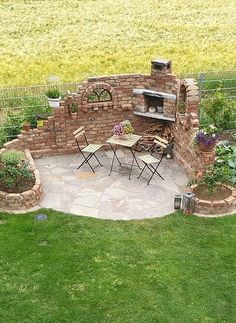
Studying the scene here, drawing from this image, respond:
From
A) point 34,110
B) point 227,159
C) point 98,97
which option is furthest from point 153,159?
point 34,110

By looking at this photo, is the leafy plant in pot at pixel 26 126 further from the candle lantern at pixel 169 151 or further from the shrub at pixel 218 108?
the shrub at pixel 218 108

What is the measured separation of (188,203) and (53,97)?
4.52 m

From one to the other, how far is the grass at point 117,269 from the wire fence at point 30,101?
11.0 feet

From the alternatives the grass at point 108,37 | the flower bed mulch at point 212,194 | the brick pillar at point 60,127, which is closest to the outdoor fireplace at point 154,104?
the brick pillar at point 60,127

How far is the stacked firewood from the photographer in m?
14.4

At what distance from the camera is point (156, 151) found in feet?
47.4

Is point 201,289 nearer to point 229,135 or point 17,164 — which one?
point 17,164

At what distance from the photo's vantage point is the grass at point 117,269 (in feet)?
29.9

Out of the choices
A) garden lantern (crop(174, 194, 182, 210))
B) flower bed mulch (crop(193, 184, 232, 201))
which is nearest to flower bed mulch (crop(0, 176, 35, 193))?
garden lantern (crop(174, 194, 182, 210))

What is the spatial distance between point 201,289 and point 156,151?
17.7 ft

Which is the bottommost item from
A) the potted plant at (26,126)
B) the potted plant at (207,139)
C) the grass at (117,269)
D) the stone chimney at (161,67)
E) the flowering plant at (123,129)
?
the grass at (117,269)

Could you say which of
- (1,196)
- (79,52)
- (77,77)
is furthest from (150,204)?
(79,52)

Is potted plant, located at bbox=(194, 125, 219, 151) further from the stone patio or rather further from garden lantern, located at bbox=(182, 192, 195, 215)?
the stone patio

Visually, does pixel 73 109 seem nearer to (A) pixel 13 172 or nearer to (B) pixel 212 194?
(A) pixel 13 172
